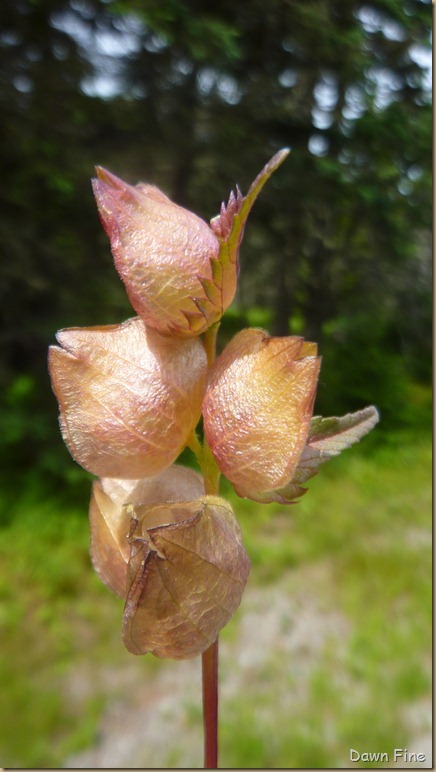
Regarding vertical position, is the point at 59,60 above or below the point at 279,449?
below

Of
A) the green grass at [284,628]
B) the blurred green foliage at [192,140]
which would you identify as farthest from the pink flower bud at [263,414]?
the blurred green foliage at [192,140]

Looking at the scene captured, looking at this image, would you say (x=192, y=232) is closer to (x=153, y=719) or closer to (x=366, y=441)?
(x=153, y=719)

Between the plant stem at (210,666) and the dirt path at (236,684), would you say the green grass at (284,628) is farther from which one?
the plant stem at (210,666)

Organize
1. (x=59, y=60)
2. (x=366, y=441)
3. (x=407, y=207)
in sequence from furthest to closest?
(x=366, y=441) < (x=407, y=207) < (x=59, y=60)

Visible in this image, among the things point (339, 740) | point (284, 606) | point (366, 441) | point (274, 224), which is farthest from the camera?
point (366, 441)

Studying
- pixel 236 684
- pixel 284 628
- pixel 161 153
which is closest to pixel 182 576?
pixel 236 684

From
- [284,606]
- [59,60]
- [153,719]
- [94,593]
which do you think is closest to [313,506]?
[284,606]
